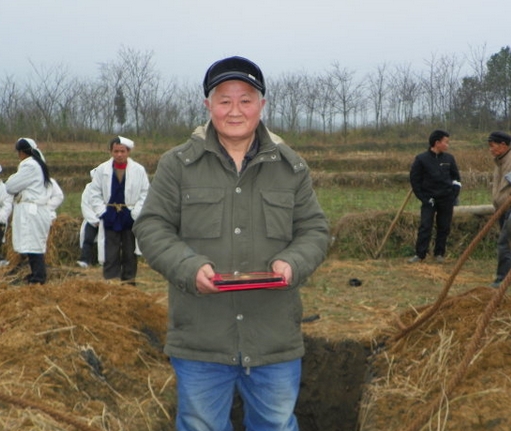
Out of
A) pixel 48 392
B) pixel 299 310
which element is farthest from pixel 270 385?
pixel 48 392

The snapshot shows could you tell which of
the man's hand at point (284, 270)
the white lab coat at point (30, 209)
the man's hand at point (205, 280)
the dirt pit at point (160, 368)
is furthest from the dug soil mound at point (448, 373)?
the white lab coat at point (30, 209)

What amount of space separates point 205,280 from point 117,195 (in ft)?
14.8

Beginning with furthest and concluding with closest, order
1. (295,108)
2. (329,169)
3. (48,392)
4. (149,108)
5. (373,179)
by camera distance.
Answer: (295,108)
(149,108)
(329,169)
(373,179)
(48,392)

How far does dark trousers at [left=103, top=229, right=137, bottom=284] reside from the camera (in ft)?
23.3

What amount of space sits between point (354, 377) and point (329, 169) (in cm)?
1843

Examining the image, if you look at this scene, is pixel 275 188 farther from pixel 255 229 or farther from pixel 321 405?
pixel 321 405

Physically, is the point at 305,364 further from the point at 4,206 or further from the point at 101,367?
the point at 4,206

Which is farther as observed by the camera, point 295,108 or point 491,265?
point 295,108

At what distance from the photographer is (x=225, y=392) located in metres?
3.00

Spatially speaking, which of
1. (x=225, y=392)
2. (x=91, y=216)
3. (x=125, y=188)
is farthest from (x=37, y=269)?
(x=225, y=392)

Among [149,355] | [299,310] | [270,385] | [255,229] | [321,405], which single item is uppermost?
[255,229]

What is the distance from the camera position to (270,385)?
9.69 ft

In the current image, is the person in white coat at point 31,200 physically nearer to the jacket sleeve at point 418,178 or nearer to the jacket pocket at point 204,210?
the jacket sleeve at point 418,178

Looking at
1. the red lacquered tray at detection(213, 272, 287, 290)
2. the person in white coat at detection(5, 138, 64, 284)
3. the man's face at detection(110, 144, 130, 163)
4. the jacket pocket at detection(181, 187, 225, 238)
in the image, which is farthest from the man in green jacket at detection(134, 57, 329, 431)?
the person in white coat at detection(5, 138, 64, 284)
